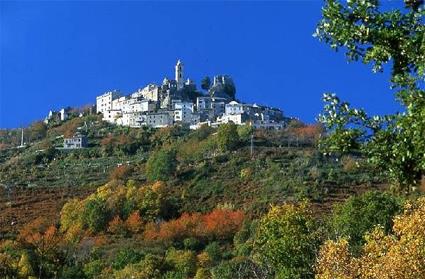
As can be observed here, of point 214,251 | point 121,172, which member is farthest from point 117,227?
point 121,172

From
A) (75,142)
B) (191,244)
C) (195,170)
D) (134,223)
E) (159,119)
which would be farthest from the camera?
(159,119)

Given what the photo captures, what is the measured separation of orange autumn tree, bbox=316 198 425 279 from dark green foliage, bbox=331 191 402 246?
18770mm

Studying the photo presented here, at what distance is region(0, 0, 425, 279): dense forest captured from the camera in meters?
8.86

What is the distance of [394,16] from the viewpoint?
868 centimetres

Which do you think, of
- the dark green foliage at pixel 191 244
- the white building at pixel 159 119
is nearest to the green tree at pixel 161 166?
the dark green foliage at pixel 191 244

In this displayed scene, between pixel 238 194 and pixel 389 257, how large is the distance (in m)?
63.4

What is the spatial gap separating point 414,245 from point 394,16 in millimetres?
16363

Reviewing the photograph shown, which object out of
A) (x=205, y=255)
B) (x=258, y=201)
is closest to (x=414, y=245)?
(x=205, y=255)

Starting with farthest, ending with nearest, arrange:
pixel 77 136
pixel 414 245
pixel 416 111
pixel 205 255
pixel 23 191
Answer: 1. pixel 77 136
2. pixel 23 191
3. pixel 205 255
4. pixel 414 245
5. pixel 416 111

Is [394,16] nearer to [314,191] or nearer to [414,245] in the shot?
[414,245]

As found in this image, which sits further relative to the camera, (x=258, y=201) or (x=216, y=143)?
(x=216, y=143)

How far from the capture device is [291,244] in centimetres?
3816

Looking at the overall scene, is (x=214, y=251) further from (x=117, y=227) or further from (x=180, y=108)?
(x=180, y=108)

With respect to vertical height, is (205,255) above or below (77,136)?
below
